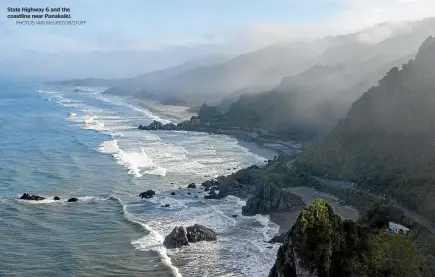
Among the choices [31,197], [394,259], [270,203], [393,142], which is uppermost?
[393,142]

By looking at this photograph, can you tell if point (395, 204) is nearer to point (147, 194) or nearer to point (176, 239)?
point (176, 239)

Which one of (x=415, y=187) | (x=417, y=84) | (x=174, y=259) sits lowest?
(x=174, y=259)

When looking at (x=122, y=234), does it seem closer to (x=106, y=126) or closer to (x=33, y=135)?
(x=33, y=135)

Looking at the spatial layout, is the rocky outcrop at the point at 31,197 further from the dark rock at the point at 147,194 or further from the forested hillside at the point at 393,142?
the forested hillside at the point at 393,142

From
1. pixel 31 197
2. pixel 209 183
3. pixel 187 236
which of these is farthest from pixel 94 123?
pixel 187 236

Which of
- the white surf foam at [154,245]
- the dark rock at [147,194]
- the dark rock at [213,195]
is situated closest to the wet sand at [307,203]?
the dark rock at [213,195]

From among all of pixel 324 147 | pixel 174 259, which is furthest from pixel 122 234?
pixel 324 147

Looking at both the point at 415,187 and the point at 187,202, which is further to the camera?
the point at 187,202
